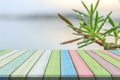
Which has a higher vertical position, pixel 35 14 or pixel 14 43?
pixel 35 14

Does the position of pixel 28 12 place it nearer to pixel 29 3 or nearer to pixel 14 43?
pixel 29 3

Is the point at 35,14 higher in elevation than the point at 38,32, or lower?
higher

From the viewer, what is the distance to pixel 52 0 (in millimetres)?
2873

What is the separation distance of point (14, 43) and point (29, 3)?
500 mm

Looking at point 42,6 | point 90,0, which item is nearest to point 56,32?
point 42,6

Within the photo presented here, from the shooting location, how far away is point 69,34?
286cm

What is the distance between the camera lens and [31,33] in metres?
2.81

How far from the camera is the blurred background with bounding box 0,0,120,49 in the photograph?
2.79m

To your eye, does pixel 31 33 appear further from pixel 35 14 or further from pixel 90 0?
pixel 90 0

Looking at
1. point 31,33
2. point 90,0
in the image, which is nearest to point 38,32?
point 31,33

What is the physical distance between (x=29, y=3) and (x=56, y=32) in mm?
465

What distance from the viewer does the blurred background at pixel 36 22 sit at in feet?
9.16

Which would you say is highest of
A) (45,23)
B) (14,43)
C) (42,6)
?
(42,6)

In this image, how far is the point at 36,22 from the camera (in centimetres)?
284
